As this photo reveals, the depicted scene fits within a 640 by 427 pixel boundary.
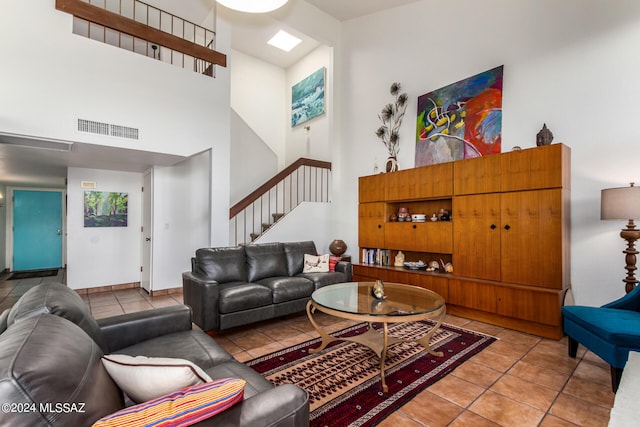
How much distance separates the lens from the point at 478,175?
3.94m

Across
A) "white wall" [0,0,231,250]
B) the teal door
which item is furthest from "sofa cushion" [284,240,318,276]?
the teal door

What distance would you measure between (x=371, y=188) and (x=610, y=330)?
3602 mm

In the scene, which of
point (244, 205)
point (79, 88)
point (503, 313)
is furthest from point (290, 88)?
point (503, 313)

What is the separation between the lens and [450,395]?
222 cm

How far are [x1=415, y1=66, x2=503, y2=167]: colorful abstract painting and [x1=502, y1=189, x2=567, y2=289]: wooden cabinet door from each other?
0.90 m

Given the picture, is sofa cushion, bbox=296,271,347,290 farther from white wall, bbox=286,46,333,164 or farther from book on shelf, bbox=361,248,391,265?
white wall, bbox=286,46,333,164

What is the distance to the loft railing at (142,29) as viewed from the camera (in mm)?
3758

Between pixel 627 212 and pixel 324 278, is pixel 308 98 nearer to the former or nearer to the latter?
pixel 324 278

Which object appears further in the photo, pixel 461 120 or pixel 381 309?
pixel 461 120

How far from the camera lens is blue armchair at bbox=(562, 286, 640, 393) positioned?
2.15 metres

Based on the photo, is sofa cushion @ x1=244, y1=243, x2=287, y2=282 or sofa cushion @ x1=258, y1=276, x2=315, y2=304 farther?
sofa cushion @ x1=244, y1=243, x2=287, y2=282

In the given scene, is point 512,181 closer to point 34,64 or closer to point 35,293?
point 35,293

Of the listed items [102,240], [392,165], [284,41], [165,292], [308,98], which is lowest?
[165,292]

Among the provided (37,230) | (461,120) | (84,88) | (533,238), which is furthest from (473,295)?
(37,230)
